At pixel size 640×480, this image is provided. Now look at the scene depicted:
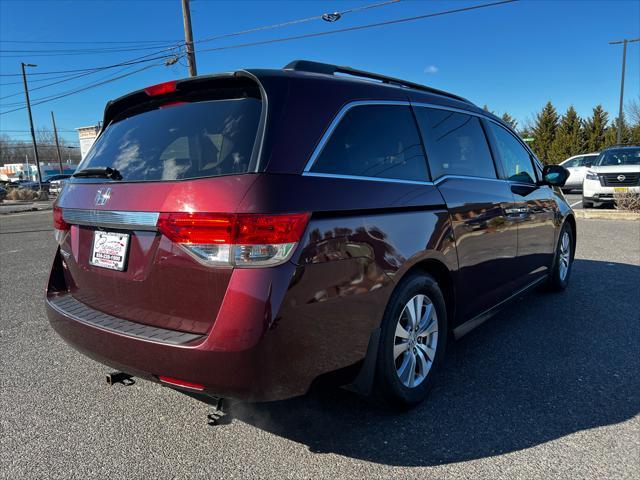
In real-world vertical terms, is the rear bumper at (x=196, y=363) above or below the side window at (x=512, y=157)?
below

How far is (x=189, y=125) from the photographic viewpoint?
2359 mm

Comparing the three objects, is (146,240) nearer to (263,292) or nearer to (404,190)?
(263,292)

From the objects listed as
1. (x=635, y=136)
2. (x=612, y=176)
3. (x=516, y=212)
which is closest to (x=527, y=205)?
(x=516, y=212)

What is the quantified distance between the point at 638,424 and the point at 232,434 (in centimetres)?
224

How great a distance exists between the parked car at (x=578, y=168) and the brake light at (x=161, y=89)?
19.9 meters

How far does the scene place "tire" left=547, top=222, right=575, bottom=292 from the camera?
16.0 feet

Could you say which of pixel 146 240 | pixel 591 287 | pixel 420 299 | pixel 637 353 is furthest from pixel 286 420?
pixel 591 287

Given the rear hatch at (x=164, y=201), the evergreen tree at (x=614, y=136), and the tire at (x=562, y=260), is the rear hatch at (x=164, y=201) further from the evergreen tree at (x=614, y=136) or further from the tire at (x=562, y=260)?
the evergreen tree at (x=614, y=136)

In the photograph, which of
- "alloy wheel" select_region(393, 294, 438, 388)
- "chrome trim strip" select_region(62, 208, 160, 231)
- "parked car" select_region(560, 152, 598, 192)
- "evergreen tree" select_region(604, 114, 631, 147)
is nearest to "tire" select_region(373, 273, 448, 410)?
"alloy wheel" select_region(393, 294, 438, 388)

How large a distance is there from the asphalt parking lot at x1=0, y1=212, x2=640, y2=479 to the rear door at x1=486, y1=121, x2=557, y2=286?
26.1 inches

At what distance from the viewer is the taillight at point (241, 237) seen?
190 cm

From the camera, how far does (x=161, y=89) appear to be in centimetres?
254

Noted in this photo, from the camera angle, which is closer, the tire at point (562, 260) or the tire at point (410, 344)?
the tire at point (410, 344)

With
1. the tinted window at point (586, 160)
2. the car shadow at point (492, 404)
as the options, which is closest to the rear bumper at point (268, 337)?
the car shadow at point (492, 404)
